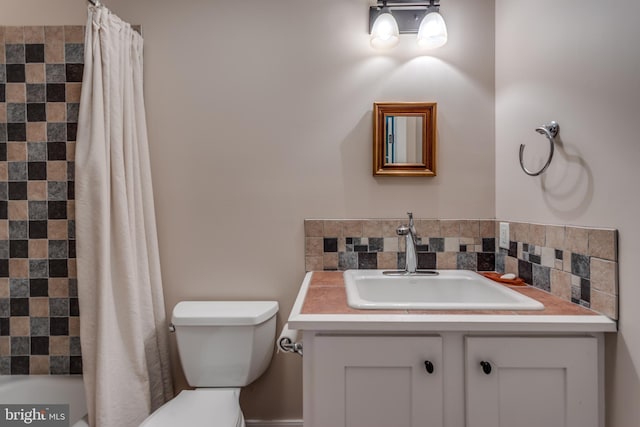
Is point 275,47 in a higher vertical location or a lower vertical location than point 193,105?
higher

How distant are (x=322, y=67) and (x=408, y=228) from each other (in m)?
0.85

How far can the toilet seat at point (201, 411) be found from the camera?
1.25 m

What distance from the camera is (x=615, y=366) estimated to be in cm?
95

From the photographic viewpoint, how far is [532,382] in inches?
37.1

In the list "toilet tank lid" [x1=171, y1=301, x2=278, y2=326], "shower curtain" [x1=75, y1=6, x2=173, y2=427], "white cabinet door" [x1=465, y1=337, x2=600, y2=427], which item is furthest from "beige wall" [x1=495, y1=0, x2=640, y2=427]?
"shower curtain" [x1=75, y1=6, x2=173, y2=427]

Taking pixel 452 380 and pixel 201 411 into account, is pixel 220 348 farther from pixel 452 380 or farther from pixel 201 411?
pixel 452 380

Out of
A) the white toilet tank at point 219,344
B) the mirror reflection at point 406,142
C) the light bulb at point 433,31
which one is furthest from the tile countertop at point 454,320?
the light bulb at point 433,31

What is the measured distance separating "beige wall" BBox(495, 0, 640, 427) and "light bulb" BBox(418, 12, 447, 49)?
0.91ft

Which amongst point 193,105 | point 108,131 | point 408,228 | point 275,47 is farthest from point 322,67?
point 108,131

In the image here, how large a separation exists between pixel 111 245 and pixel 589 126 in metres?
1.72

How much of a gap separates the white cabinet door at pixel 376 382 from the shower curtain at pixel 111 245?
2.93 feet

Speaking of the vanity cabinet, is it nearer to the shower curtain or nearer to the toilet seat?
the toilet seat

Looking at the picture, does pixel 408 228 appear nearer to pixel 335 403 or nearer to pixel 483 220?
pixel 483 220

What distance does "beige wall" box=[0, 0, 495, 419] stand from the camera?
167 centimetres
